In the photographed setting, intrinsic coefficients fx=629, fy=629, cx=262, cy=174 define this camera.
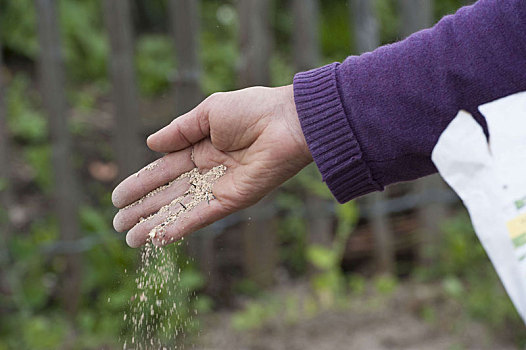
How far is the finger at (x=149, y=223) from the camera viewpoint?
161 cm

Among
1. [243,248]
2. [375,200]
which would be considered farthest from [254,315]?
[375,200]

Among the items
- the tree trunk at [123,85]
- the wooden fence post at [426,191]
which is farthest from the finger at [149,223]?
the wooden fence post at [426,191]

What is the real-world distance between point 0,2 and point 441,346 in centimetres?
335

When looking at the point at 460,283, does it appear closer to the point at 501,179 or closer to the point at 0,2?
the point at 501,179

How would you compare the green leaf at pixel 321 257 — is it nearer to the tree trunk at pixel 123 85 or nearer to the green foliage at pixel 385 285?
the green foliage at pixel 385 285

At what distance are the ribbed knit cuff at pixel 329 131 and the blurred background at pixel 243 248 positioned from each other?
39.5 inches

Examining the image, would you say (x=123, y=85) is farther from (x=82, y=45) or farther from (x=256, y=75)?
(x=82, y=45)

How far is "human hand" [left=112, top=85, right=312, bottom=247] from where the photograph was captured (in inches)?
62.7

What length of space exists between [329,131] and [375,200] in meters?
1.68

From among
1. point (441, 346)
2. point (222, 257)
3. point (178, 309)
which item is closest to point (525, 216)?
point (178, 309)

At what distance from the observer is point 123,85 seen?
8.89ft

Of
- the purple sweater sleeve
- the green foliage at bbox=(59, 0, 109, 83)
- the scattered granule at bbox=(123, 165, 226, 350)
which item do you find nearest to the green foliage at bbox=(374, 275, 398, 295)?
the scattered granule at bbox=(123, 165, 226, 350)

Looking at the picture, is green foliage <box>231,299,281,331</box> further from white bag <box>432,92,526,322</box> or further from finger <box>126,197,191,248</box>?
white bag <box>432,92,526,322</box>

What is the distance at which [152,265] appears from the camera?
5.81 ft
